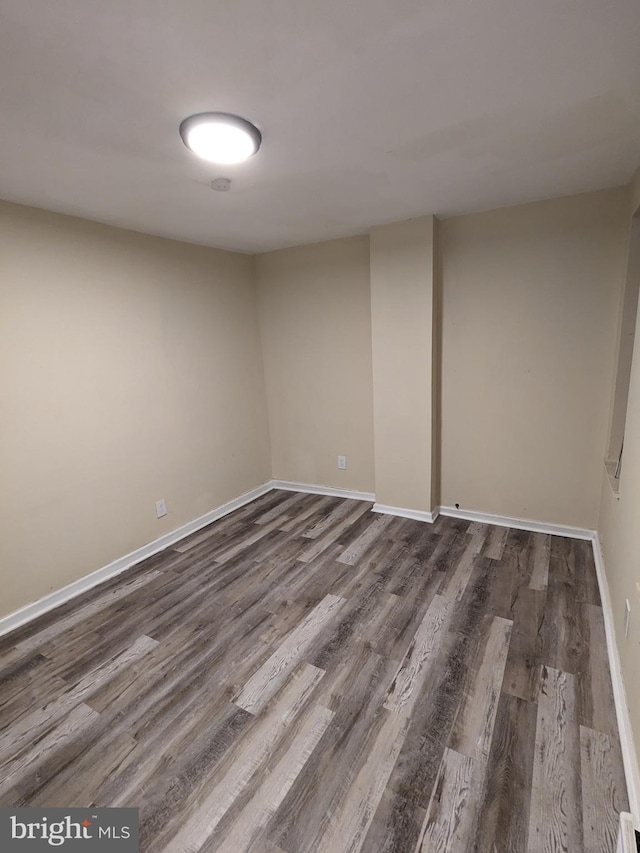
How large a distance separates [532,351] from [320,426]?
191 cm

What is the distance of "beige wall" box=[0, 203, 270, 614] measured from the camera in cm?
224

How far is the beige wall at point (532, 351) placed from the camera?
8.45 ft

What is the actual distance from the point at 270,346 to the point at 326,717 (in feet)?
10.2

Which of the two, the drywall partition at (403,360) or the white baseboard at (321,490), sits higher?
the drywall partition at (403,360)

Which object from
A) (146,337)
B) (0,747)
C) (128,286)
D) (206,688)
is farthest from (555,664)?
(128,286)

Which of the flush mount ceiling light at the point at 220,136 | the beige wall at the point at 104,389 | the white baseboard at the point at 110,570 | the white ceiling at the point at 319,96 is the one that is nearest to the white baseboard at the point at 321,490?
the white baseboard at the point at 110,570

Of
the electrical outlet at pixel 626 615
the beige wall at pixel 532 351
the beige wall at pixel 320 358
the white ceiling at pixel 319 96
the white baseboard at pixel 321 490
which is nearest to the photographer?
the white ceiling at pixel 319 96

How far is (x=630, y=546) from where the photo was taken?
1.69 meters

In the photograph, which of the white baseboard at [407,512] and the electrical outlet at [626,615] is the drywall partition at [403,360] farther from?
the electrical outlet at [626,615]

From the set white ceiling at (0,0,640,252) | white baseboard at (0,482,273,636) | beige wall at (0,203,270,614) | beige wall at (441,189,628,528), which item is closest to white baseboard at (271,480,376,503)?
white baseboard at (0,482,273,636)

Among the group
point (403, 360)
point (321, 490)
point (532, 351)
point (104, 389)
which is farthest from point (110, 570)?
point (532, 351)

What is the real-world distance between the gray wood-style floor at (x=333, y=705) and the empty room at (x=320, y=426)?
1 cm

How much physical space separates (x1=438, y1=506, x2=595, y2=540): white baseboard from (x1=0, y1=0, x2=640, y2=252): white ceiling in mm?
2261

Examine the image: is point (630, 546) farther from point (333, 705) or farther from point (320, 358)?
point (320, 358)
